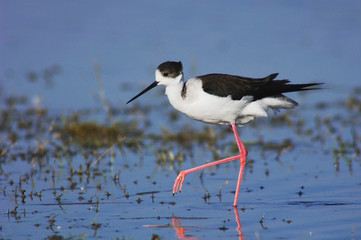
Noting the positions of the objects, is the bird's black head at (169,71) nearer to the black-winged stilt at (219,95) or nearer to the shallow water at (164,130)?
the black-winged stilt at (219,95)

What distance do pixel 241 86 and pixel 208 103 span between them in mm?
387

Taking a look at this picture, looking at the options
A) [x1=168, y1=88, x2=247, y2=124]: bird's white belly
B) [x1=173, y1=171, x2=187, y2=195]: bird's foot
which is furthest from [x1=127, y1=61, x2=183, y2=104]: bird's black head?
[x1=173, y1=171, x2=187, y2=195]: bird's foot

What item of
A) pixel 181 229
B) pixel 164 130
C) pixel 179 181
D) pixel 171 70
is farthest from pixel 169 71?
pixel 164 130

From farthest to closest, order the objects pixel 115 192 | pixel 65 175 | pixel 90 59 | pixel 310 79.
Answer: pixel 90 59 → pixel 310 79 → pixel 65 175 → pixel 115 192

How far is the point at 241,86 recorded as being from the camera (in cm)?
575

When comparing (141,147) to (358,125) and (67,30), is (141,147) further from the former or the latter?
(67,30)

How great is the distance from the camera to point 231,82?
18.9ft

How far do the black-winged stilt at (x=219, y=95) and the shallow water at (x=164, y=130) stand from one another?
0.58 m

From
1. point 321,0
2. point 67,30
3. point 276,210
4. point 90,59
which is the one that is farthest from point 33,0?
point 276,210

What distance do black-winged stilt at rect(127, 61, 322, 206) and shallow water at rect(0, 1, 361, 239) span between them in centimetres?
58

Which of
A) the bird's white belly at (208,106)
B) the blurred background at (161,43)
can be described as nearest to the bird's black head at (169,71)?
the bird's white belly at (208,106)

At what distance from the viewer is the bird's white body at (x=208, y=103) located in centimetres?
558

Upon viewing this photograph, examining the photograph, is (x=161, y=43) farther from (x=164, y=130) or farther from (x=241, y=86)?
(x=241, y=86)

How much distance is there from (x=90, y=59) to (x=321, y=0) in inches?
278
